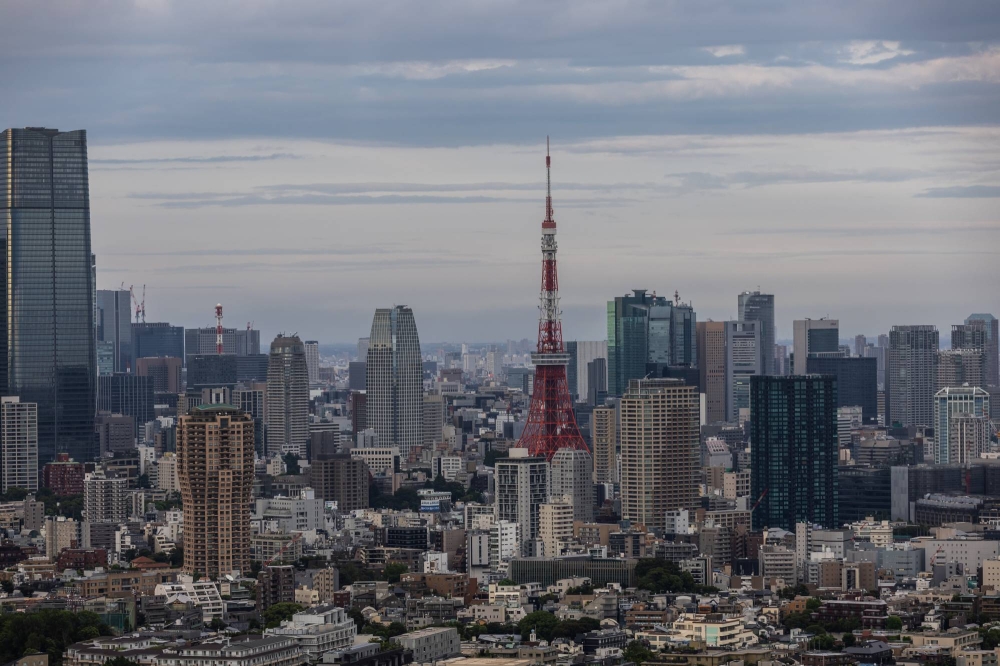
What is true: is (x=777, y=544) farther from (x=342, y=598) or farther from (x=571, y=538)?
(x=342, y=598)

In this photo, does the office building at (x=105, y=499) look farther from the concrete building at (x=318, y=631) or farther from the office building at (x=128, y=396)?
the office building at (x=128, y=396)

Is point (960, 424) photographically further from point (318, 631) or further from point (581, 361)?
point (318, 631)

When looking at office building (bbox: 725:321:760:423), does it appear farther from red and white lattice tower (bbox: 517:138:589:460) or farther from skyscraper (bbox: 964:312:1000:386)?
red and white lattice tower (bbox: 517:138:589:460)

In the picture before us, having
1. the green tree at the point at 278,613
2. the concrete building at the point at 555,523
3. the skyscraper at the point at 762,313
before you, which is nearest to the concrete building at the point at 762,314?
the skyscraper at the point at 762,313

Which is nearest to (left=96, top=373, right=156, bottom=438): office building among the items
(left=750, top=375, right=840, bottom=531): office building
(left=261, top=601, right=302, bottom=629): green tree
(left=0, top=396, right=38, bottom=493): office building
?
(left=0, top=396, right=38, bottom=493): office building

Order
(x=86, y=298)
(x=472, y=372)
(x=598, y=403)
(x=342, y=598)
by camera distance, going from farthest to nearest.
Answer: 1. (x=472, y=372)
2. (x=598, y=403)
3. (x=86, y=298)
4. (x=342, y=598)

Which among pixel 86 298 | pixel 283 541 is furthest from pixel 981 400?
pixel 283 541

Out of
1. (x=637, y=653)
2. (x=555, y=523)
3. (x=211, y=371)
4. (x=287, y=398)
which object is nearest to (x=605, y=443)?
(x=555, y=523)
